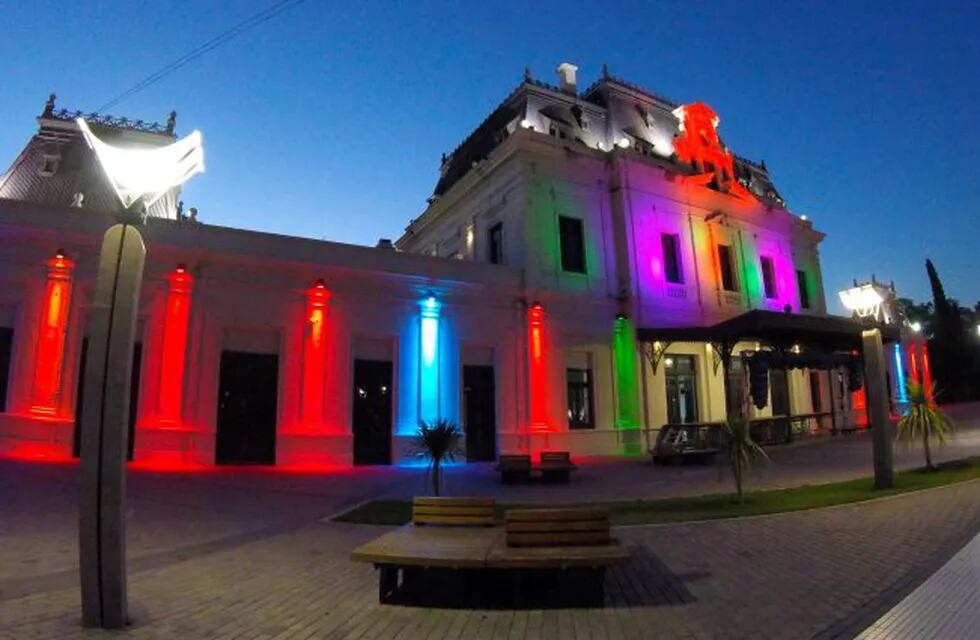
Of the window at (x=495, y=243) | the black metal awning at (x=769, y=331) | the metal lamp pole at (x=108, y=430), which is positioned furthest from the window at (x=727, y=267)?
the metal lamp pole at (x=108, y=430)

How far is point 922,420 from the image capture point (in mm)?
14812

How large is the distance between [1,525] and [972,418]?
40.8m

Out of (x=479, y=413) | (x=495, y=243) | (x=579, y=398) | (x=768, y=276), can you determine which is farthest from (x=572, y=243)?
(x=768, y=276)

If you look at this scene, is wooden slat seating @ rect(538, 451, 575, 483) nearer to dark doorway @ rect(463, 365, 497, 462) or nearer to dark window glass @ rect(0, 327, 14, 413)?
dark doorway @ rect(463, 365, 497, 462)

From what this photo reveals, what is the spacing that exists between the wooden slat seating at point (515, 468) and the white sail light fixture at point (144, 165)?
11045mm

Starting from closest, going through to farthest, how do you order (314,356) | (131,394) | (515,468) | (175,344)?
(515,468)
(131,394)
(175,344)
(314,356)

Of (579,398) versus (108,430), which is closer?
(108,430)

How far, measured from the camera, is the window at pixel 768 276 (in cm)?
3183

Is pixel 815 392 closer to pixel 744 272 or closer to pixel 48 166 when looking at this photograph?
pixel 744 272

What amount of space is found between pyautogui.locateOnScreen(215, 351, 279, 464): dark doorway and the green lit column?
1351cm

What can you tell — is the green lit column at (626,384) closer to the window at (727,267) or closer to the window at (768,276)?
the window at (727,267)

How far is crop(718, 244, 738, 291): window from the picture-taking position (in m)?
29.5

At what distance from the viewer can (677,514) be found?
32.1ft

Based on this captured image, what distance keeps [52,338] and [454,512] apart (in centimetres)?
1496
